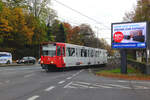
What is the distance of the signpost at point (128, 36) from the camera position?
19.2m

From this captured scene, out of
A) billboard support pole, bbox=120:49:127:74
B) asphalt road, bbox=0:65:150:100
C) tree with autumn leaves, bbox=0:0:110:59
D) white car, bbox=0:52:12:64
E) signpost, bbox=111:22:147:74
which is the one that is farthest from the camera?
tree with autumn leaves, bbox=0:0:110:59

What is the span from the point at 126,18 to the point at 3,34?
24780mm

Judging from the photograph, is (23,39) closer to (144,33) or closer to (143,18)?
(143,18)

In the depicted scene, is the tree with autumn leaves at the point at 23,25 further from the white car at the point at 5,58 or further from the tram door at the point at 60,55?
the tram door at the point at 60,55

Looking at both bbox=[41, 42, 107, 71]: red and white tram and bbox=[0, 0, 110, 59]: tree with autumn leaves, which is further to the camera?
bbox=[0, 0, 110, 59]: tree with autumn leaves

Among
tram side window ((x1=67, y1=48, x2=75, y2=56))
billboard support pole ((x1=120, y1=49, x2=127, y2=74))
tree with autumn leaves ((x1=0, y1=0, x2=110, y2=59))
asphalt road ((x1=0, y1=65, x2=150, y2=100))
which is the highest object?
tree with autumn leaves ((x1=0, y1=0, x2=110, y2=59))

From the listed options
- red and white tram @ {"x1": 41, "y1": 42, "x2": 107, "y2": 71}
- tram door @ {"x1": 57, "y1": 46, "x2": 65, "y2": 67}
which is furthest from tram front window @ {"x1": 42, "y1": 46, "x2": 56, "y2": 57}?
tram door @ {"x1": 57, "y1": 46, "x2": 65, "y2": 67}

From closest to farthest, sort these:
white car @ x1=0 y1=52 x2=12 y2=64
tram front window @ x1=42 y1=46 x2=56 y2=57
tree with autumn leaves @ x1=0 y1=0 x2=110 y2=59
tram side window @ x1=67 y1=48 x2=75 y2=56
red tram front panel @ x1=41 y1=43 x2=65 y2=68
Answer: red tram front panel @ x1=41 y1=43 x2=65 y2=68 < tram front window @ x1=42 y1=46 x2=56 y2=57 < tram side window @ x1=67 y1=48 x2=75 y2=56 < white car @ x1=0 y1=52 x2=12 y2=64 < tree with autumn leaves @ x1=0 y1=0 x2=110 y2=59

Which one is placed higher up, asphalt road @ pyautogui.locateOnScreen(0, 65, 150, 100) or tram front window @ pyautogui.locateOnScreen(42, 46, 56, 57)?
tram front window @ pyautogui.locateOnScreen(42, 46, 56, 57)

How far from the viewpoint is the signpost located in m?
19.2

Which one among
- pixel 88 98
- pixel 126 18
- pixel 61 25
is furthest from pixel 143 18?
pixel 61 25

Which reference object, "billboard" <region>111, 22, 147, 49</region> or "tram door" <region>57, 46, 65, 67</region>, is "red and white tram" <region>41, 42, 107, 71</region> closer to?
"tram door" <region>57, 46, 65, 67</region>

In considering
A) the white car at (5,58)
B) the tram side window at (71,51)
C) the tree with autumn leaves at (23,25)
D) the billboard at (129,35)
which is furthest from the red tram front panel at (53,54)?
the tree with autumn leaves at (23,25)

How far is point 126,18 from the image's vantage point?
147ft
